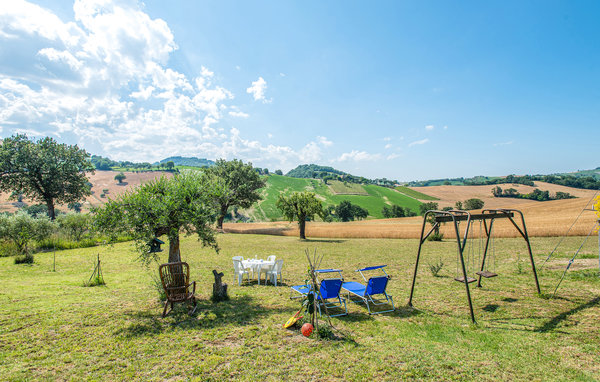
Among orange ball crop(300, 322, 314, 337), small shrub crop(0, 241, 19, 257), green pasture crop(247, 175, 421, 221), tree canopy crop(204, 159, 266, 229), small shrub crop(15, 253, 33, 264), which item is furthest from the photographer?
green pasture crop(247, 175, 421, 221)

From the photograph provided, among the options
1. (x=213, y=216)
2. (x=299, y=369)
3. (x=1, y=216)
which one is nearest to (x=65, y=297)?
(x=213, y=216)

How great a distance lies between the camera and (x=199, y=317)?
6977 mm

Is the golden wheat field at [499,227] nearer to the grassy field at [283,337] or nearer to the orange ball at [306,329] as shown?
the grassy field at [283,337]

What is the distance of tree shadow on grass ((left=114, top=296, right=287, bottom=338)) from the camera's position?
6234 millimetres

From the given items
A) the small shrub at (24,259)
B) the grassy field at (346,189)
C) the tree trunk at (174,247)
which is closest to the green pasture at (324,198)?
the grassy field at (346,189)

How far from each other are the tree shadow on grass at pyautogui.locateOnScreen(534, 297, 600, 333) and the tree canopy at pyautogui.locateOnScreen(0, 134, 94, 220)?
136 ft

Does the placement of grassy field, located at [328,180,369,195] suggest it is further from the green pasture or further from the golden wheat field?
the golden wheat field

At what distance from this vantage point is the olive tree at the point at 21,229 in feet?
54.0

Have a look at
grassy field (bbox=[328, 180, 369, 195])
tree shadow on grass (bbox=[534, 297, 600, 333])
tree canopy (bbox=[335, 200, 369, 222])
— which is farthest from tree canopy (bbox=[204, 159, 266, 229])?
grassy field (bbox=[328, 180, 369, 195])

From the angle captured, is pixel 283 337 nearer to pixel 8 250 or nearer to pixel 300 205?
pixel 8 250

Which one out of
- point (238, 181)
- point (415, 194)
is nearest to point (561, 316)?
point (238, 181)

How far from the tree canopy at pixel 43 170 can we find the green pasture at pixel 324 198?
1755 inches

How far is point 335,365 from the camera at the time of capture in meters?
4.77

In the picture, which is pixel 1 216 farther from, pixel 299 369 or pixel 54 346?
pixel 299 369
